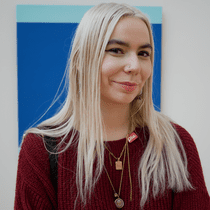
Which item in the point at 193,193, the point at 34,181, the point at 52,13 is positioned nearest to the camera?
the point at 34,181

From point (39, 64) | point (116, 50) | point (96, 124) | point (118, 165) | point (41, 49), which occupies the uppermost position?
point (41, 49)

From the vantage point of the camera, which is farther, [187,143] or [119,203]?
[187,143]

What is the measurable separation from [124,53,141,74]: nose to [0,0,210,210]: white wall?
4.19ft

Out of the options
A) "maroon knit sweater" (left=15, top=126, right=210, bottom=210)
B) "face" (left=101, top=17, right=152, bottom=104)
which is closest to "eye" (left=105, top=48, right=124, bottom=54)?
"face" (left=101, top=17, right=152, bottom=104)

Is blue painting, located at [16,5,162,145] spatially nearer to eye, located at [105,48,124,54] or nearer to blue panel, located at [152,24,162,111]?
blue panel, located at [152,24,162,111]

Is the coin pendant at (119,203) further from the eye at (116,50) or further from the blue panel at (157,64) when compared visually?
the blue panel at (157,64)

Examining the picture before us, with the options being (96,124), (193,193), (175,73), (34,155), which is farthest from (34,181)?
(175,73)

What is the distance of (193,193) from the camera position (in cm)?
94

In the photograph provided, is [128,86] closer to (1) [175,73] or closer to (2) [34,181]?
(2) [34,181]

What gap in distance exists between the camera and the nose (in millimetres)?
858

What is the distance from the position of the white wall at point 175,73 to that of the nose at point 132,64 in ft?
4.19

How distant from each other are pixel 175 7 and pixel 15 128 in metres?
1.82

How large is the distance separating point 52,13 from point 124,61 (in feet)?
4.43

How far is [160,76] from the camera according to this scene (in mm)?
2029
